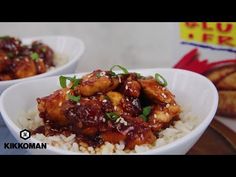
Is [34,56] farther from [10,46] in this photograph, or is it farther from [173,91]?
[173,91]

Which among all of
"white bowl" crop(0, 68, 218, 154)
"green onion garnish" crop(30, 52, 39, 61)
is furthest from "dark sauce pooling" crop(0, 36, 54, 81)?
"white bowl" crop(0, 68, 218, 154)

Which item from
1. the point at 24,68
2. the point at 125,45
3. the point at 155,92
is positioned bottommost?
the point at 125,45

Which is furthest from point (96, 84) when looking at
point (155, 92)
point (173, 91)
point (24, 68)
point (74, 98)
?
point (24, 68)

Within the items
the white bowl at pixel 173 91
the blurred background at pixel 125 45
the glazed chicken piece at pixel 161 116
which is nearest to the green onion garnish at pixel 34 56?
the white bowl at pixel 173 91

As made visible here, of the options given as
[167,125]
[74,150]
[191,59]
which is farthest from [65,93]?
[191,59]

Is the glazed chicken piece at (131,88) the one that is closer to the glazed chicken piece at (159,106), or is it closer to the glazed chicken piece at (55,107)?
the glazed chicken piece at (159,106)

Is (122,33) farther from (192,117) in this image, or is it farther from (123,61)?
(192,117)

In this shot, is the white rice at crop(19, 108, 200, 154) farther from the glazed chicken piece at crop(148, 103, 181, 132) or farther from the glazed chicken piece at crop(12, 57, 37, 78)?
the glazed chicken piece at crop(12, 57, 37, 78)
